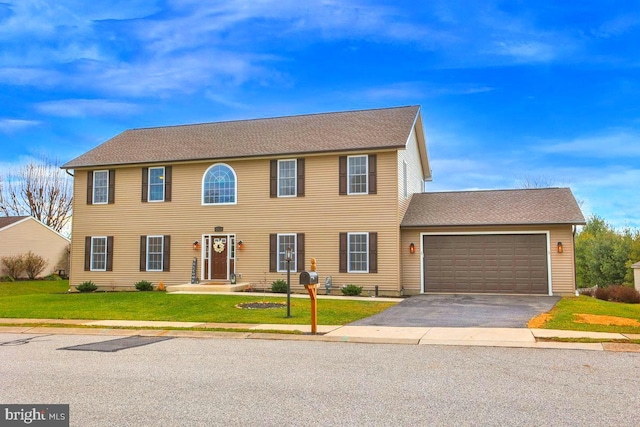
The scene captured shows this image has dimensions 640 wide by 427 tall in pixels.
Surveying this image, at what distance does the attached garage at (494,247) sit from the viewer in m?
19.6

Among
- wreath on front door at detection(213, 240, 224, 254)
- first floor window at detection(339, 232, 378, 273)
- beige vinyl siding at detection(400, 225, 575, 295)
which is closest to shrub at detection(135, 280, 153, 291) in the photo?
wreath on front door at detection(213, 240, 224, 254)

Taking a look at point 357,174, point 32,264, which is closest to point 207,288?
point 357,174

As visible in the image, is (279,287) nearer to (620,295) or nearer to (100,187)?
(100,187)

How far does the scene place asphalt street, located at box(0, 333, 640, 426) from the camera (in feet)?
16.9

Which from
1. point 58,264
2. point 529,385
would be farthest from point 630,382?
point 58,264

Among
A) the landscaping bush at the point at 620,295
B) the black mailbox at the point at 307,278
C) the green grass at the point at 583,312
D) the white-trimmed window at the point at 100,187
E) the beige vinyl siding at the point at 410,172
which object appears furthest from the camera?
the white-trimmed window at the point at 100,187

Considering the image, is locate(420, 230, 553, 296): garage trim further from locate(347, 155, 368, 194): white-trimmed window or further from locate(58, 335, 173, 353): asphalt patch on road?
locate(58, 335, 173, 353): asphalt patch on road

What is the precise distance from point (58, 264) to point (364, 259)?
88.9 feet

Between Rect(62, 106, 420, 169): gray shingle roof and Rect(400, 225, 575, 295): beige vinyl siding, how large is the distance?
3.76 m

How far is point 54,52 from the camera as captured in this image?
19.4 metres

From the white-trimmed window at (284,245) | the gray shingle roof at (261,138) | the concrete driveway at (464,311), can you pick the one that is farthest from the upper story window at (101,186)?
the concrete driveway at (464,311)

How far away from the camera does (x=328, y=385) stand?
21.1 feet

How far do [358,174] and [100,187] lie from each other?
1164cm

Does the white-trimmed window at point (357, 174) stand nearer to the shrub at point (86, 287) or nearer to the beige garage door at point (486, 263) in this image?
the beige garage door at point (486, 263)
